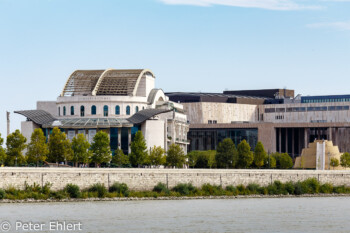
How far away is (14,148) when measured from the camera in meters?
124

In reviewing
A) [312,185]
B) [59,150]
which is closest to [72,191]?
[59,150]

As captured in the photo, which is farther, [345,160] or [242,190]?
[345,160]

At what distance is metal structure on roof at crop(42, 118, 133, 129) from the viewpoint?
153 meters

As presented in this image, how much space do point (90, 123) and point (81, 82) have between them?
12.8 m

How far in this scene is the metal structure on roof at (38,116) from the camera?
155125 millimetres

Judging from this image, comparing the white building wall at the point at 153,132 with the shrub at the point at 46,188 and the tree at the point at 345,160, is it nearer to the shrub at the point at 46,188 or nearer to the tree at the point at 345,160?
the tree at the point at 345,160

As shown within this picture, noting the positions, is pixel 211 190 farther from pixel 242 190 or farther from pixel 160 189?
pixel 160 189

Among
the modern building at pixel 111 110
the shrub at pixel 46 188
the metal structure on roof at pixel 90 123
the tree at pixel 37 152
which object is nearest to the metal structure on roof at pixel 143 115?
the modern building at pixel 111 110

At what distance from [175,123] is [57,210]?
83611 mm

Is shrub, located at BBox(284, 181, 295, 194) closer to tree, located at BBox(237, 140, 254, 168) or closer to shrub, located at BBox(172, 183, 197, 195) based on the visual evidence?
shrub, located at BBox(172, 183, 197, 195)

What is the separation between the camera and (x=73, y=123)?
6058 inches

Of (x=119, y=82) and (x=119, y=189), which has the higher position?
(x=119, y=82)

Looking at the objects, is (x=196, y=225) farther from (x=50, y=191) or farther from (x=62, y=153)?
(x=62, y=153)

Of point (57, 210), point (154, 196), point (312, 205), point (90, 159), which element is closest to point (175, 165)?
point (90, 159)
